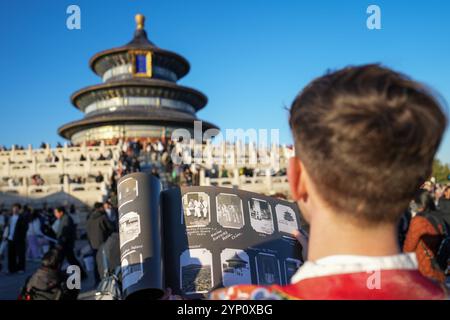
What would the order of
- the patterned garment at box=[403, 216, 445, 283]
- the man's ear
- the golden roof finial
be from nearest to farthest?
the man's ear
the patterned garment at box=[403, 216, 445, 283]
the golden roof finial

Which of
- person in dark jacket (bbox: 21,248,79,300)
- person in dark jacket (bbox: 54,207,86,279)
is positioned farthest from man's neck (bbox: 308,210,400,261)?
person in dark jacket (bbox: 54,207,86,279)

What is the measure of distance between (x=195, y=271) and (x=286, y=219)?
0.63 metres

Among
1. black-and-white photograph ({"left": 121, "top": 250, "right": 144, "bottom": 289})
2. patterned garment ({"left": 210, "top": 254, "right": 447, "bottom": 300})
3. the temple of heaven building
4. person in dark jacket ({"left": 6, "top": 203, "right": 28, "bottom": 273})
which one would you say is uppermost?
the temple of heaven building

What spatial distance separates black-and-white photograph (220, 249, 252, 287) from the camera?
2324 millimetres

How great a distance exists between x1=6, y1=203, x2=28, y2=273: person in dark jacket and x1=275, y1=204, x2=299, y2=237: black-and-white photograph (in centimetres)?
851

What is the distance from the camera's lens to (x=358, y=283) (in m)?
1.10

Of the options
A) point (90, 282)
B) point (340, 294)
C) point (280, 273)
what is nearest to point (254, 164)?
point (90, 282)

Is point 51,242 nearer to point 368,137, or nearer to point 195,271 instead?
point 195,271

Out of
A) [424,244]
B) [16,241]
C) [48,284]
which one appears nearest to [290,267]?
[424,244]

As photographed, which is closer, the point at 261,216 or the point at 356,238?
the point at 356,238

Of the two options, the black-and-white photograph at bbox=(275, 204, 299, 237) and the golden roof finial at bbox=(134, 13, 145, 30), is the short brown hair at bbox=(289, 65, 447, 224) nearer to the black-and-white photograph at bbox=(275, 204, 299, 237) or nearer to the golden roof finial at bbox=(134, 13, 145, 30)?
the black-and-white photograph at bbox=(275, 204, 299, 237)

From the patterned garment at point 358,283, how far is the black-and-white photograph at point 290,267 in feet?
4.42

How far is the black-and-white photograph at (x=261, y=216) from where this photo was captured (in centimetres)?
251

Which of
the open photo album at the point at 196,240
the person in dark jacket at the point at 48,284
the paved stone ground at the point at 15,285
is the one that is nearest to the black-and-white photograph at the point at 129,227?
the open photo album at the point at 196,240
